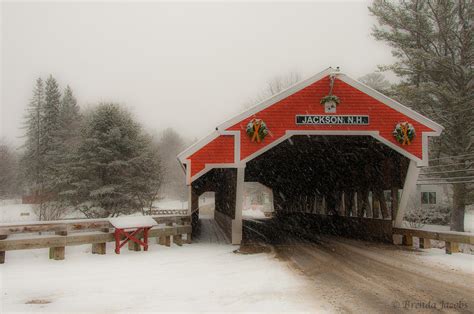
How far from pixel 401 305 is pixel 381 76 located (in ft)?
186

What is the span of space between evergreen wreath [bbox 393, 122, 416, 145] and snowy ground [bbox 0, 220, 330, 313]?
692 cm

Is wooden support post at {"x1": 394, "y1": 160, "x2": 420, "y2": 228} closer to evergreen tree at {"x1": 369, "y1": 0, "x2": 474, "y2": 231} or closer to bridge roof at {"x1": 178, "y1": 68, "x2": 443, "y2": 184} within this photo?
bridge roof at {"x1": 178, "y1": 68, "x2": 443, "y2": 184}

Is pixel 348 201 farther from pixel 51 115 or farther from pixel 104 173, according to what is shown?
pixel 51 115

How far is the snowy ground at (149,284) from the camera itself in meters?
6.80

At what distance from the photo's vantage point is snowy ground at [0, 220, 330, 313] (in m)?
6.80

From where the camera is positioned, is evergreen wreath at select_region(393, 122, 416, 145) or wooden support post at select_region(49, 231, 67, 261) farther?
evergreen wreath at select_region(393, 122, 416, 145)

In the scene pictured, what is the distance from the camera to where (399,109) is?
52.5ft

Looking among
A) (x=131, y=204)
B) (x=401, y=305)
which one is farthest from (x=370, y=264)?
(x=131, y=204)

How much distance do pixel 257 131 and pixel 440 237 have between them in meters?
6.81

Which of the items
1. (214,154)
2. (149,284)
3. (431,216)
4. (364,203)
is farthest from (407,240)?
(431,216)

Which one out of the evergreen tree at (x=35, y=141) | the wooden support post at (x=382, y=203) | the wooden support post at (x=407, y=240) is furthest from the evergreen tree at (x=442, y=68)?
the evergreen tree at (x=35, y=141)

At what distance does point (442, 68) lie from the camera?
23969 millimetres

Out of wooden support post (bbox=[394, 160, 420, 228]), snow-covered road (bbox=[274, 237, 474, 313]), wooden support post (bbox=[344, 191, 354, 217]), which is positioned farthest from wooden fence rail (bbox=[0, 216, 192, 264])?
wooden support post (bbox=[344, 191, 354, 217])

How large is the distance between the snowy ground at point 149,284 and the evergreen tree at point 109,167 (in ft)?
54.6
